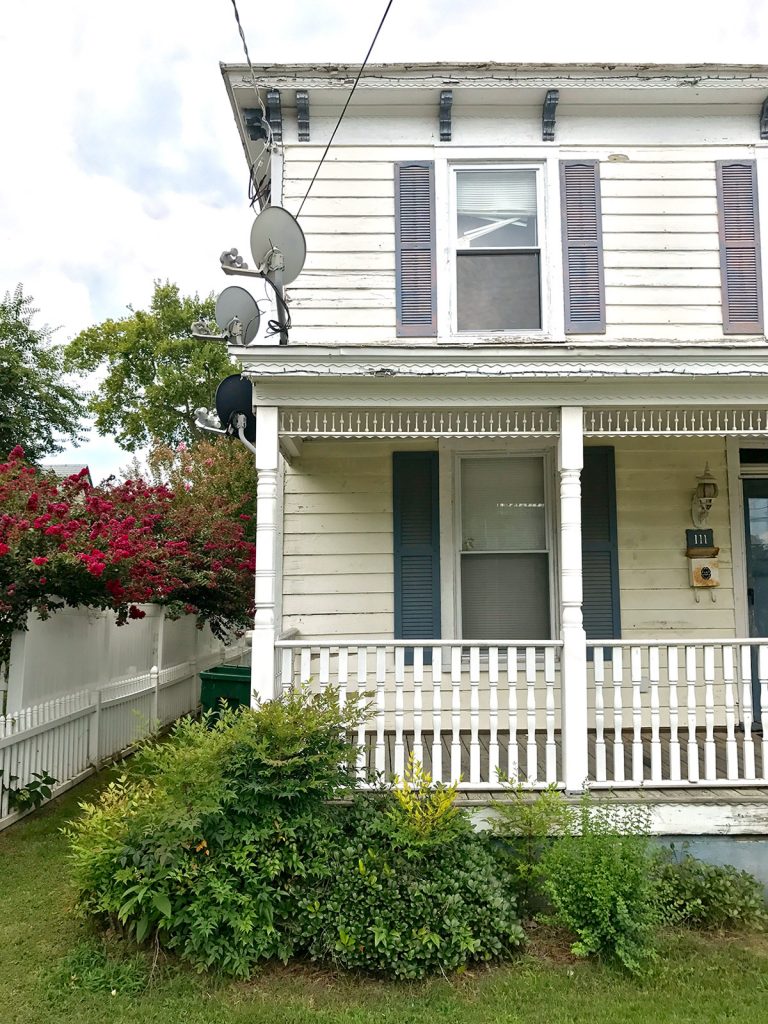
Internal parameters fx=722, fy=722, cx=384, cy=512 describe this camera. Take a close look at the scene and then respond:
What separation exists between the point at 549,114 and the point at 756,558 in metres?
4.20

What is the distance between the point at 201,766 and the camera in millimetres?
3736

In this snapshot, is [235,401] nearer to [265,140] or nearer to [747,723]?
[265,140]

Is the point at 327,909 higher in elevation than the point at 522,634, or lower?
lower

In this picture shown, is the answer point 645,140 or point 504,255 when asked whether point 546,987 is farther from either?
point 645,140

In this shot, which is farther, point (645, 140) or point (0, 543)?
point (645, 140)

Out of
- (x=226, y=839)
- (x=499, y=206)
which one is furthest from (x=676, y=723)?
(x=499, y=206)

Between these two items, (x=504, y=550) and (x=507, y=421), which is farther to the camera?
(x=504, y=550)

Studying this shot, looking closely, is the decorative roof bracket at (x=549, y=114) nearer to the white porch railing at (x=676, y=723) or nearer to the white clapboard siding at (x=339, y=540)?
the white clapboard siding at (x=339, y=540)

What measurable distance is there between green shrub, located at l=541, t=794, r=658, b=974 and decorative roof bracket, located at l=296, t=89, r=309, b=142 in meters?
5.78

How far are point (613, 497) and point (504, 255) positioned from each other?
7.42ft

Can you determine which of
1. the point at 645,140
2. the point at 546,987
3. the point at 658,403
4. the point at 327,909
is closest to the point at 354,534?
the point at 658,403

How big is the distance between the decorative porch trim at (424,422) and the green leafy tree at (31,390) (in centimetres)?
1558

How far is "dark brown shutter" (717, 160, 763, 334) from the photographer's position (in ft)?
20.2

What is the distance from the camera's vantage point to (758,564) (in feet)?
20.4
